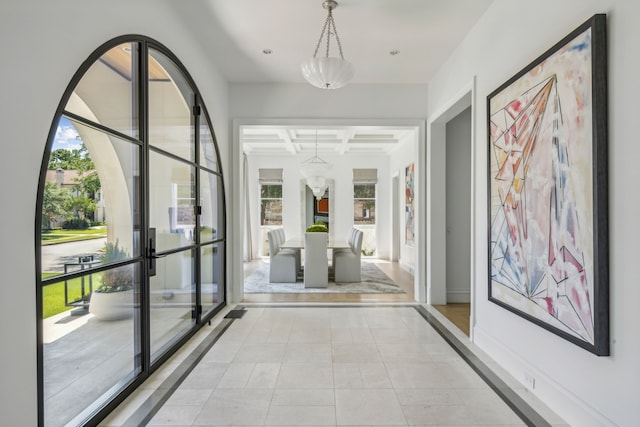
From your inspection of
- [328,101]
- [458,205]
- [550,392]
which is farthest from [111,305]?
[458,205]


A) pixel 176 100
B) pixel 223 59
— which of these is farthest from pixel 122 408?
pixel 223 59

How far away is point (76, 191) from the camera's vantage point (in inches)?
77.6

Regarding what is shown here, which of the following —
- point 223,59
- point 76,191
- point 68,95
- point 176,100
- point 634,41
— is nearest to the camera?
point 634,41

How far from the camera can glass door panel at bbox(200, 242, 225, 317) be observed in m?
3.98

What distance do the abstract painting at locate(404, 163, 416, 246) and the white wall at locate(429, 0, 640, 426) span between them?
A: 415 centimetres

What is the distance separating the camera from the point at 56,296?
70.6 inches

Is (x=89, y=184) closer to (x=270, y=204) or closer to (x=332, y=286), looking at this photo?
(x=332, y=286)

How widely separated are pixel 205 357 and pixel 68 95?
220 cm

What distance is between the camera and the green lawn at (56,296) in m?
1.72

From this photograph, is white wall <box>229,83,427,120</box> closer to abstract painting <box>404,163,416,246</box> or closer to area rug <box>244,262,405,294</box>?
abstract painting <box>404,163,416,246</box>

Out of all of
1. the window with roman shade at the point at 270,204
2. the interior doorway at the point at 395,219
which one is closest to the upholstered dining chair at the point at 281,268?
the window with roman shade at the point at 270,204

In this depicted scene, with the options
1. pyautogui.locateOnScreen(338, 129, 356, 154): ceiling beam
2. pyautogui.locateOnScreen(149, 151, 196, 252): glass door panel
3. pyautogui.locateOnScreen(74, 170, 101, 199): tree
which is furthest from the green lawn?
pyautogui.locateOnScreen(338, 129, 356, 154): ceiling beam

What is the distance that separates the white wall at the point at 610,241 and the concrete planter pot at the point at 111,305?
2710mm

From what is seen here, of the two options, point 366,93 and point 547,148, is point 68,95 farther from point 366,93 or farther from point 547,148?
point 366,93
